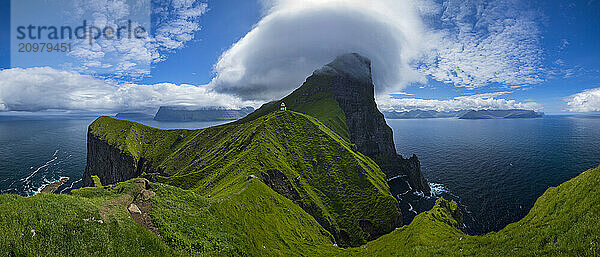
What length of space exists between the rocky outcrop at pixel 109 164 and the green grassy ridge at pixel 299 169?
682 cm

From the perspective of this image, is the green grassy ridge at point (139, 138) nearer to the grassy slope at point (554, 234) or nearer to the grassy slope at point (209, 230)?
the grassy slope at point (209, 230)

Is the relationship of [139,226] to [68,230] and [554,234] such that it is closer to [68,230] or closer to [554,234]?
[68,230]

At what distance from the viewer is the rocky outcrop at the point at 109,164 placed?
126m

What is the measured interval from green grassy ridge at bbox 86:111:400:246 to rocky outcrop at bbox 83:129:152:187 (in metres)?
6.82

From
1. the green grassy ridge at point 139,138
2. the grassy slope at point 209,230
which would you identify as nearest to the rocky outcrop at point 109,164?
the green grassy ridge at point 139,138

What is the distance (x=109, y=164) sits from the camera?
14038 cm

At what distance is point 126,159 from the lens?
415 feet

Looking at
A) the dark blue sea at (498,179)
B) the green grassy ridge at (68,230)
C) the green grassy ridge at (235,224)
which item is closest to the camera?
the green grassy ridge at (68,230)

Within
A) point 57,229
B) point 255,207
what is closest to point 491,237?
point 255,207

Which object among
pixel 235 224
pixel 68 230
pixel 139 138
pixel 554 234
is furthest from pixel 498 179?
pixel 139 138

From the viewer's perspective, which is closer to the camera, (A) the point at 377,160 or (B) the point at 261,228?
(B) the point at 261,228

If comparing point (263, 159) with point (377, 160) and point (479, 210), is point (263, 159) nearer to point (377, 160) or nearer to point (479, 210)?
point (479, 210)

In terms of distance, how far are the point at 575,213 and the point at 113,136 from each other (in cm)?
20223

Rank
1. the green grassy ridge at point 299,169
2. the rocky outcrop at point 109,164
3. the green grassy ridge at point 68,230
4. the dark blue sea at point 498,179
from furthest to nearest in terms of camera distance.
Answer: the rocky outcrop at point 109,164, the dark blue sea at point 498,179, the green grassy ridge at point 299,169, the green grassy ridge at point 68,230
